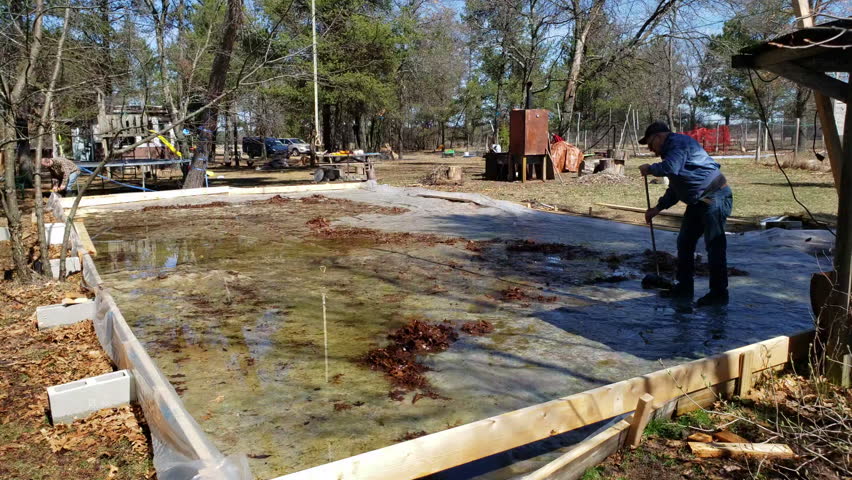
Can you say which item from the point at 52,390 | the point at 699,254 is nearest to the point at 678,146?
the point at 699,254

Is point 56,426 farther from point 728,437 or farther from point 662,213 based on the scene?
point 662,213

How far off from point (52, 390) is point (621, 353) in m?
3.50

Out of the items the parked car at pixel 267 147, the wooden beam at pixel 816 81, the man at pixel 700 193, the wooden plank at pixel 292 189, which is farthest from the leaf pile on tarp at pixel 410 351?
the parked car at pixel 267 147

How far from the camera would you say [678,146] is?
212 inches

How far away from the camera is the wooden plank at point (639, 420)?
2.95 metres

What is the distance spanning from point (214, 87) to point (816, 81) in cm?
1457

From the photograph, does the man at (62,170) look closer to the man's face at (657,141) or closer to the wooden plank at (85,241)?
the wooden plank at (85,241)

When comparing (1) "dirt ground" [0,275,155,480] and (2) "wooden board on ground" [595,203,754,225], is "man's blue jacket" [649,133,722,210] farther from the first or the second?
(2) "wooden board on ground" [595,203,754,225]

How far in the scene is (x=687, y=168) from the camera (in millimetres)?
5391

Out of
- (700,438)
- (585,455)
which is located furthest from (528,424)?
(700,438)

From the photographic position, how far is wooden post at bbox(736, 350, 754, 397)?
3.58m

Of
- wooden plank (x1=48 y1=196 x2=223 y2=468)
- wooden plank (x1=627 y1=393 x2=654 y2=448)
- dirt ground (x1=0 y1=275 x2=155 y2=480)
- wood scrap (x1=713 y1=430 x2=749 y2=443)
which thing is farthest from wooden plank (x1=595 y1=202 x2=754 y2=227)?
dirt ground (x1=0 y1=275 x2=155 y2=480)

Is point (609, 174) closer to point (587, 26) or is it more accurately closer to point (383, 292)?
point (587, 26)

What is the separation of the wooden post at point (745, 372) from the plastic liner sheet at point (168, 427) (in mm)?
2700
